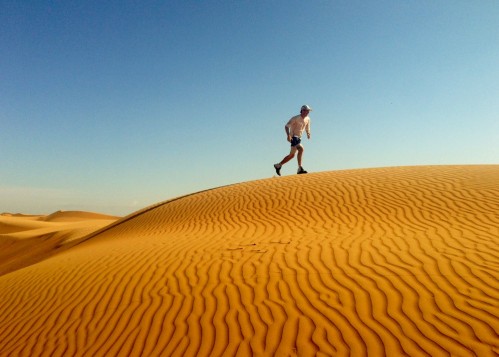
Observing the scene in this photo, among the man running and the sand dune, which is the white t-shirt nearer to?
the man running

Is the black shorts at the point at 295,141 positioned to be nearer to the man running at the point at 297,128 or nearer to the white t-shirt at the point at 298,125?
the man running at the point at 297,128

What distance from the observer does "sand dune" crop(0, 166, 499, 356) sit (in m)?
3.41

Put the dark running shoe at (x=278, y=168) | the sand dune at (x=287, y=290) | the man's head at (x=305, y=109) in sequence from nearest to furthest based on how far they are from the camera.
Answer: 1. the sand dune at (x=287, y=290)
2. the man's head at (x=305, y=109)
3. the dark running shoe at (x=278, y=168)

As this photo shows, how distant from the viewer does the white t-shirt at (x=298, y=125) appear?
12.7m

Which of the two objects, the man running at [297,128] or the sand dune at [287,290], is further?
the man running at [297,128]

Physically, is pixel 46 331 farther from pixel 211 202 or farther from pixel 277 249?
pixel 211 202

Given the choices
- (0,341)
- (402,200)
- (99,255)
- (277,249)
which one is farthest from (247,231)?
(0,341)

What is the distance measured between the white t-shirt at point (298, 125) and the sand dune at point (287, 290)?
15.2 ft

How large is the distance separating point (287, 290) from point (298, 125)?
909 centimetres

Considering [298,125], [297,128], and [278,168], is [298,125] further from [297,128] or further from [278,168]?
[278,168]

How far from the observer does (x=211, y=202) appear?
12.2 metres

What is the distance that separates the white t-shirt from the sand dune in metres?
4.62

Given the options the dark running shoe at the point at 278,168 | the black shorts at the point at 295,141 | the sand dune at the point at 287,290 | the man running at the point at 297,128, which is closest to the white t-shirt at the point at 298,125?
the man running at the point at 297,128

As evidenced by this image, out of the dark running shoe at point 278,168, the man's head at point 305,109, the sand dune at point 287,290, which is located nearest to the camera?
the sand dune at point 287,290
